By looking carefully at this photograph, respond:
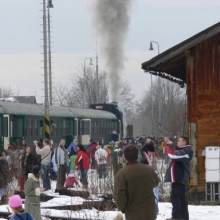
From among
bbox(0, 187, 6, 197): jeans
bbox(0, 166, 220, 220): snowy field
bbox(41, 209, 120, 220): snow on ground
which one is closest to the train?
bbox(0, 187, 6, 197): jeans

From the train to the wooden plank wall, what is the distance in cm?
1318

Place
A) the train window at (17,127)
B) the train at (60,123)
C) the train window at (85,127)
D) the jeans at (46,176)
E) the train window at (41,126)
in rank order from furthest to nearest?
1. the train window at (85,127)
2. the train window at (41,126)
3. the train window at (17,127)
4. the train at (60,123)
5. the jeans at (46,176)

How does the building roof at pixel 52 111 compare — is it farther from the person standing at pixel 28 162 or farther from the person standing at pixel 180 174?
the person standing at pixel 180 174

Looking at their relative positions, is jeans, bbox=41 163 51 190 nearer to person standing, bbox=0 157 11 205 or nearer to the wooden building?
person standing, bbox=0 157 11 205

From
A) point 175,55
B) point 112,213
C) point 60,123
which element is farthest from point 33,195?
point 60,123

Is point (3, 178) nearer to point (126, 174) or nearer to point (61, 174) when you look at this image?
point (61, 174)

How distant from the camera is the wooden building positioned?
2027 cm

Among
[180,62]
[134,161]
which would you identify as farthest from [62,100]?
[134,161]

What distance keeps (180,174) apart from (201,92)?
16.2 feet

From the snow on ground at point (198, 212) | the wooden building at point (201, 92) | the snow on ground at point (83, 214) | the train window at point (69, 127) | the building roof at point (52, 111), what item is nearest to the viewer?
the snow on ground at point (83, 214)

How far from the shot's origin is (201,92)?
20.4 m

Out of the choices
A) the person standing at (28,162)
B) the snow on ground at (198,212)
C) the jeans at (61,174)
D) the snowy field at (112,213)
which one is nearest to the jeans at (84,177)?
the jeans at (61,174)

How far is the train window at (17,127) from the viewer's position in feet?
114

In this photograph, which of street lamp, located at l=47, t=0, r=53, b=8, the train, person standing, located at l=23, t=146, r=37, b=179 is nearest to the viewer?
person standing, located at l=23, t=146, r=37, b=179
